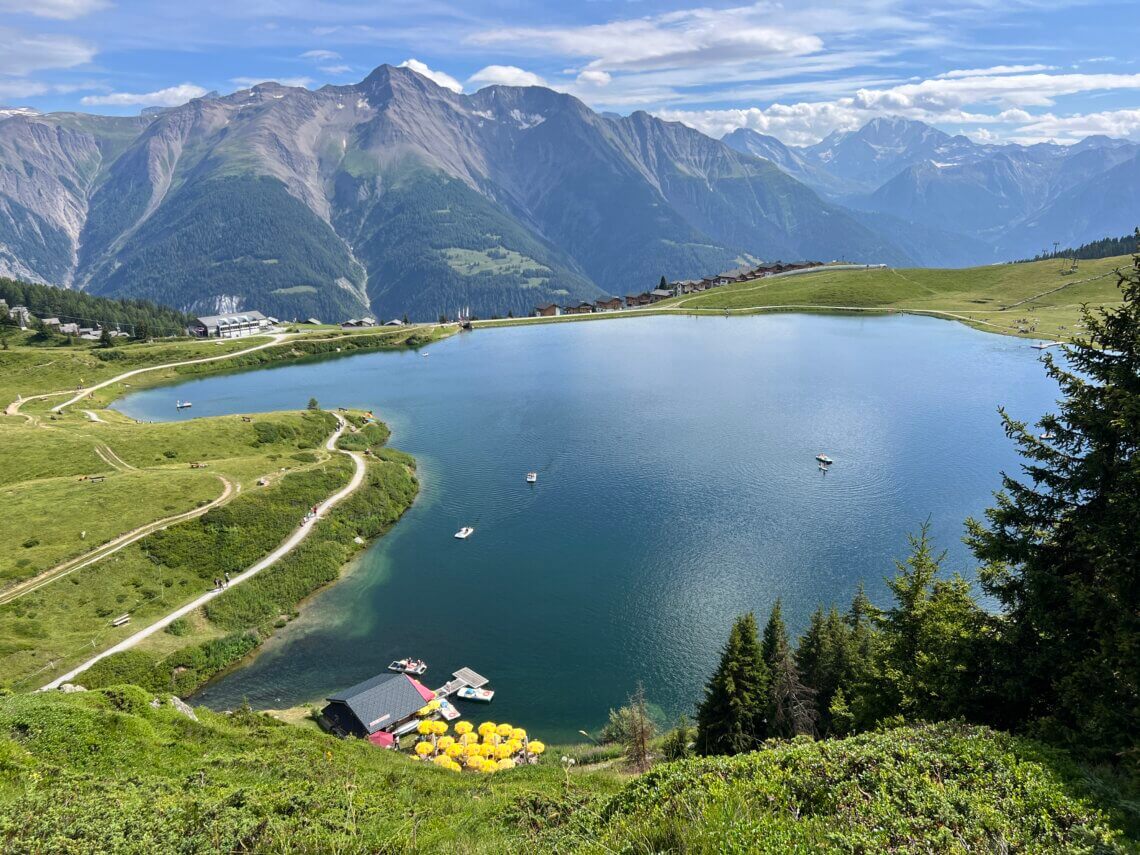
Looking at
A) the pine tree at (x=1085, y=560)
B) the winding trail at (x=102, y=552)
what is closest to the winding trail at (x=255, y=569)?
the winding trail at (x=102, y=552)

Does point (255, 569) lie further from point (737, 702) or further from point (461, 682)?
point (737, 702)

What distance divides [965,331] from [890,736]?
198220 mm

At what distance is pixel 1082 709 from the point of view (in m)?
18.3

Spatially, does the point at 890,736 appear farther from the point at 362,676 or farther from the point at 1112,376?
the point at 362,676

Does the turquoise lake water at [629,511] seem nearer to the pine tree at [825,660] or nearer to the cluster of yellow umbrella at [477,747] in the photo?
the cluster of yellow umbrella at [477,747]

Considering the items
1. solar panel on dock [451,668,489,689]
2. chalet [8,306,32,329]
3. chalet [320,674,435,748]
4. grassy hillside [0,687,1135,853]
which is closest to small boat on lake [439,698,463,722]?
chalet [320,674,435,748]

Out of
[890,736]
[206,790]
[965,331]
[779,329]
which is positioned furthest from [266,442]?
[965,331]

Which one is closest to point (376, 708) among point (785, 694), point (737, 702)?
point (737, 702)

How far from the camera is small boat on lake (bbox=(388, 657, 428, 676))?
170 ft

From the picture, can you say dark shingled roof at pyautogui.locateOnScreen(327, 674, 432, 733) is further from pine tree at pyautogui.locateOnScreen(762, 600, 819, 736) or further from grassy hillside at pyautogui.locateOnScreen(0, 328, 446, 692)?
pine tree at pyautogui.locateOnScreen(762, 600, 819, 736)

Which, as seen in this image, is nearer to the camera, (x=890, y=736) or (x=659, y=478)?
(x=890, y=736)

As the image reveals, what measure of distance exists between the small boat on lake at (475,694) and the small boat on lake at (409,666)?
487 cm

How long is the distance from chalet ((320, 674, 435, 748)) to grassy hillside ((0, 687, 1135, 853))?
16.2 metres

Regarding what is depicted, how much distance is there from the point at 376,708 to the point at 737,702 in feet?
87.8
